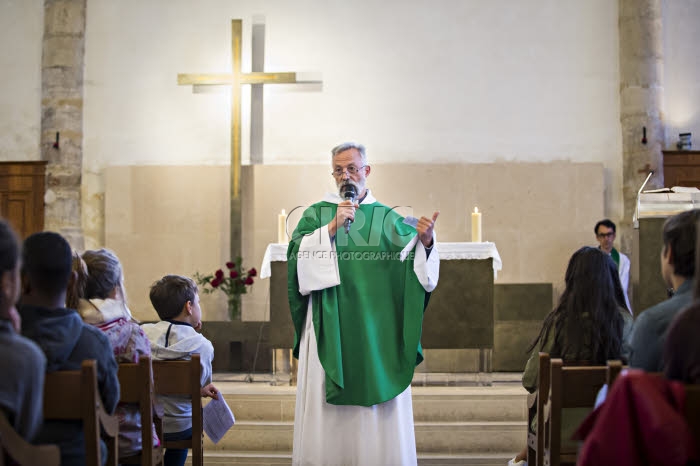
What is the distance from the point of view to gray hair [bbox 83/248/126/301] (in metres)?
3.05

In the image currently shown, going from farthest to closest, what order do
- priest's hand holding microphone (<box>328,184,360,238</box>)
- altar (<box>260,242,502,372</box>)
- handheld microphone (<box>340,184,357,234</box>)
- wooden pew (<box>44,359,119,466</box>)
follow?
altar (<box>260,242,502,372</box>) → handheld microphone (<box>340,184,357,234</box>) → priest's hand holding microphone (<box>328,184,360,238</box>) → wooden pew (<box>44,359,119,466</box>)

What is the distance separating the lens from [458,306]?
646cm

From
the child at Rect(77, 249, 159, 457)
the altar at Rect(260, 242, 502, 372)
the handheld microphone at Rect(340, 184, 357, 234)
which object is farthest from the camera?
the altar at Rect(260, 242, 502, 372)

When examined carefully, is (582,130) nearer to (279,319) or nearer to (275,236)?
(275,236)

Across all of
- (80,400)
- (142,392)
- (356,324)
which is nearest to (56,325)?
(80,400)

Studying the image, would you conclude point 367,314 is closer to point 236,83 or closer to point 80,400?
point 80,400

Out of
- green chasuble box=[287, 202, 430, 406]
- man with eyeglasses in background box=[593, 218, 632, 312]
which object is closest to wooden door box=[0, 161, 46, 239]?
green chasuble box=[287, 202, 430, 406]

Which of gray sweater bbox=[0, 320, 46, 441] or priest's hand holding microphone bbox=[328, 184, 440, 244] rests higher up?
priest's hand holding microphone bbox=[328, 184, 440, 244]

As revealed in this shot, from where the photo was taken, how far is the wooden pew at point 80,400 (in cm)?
234

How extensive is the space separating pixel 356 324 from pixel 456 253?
257 cm

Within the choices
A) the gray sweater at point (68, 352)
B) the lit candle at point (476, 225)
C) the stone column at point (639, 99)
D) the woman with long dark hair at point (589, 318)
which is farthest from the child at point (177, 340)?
the stone column at point (639, 99)

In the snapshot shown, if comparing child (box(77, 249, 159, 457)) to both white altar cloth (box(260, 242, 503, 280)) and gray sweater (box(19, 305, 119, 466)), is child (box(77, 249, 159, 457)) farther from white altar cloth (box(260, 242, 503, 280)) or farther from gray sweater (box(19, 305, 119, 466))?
white altar cloth (box(260, 242, 503, 280))

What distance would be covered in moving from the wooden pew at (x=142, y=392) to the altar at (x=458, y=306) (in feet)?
11.2

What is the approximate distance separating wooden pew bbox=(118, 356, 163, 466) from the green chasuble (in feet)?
3.68
